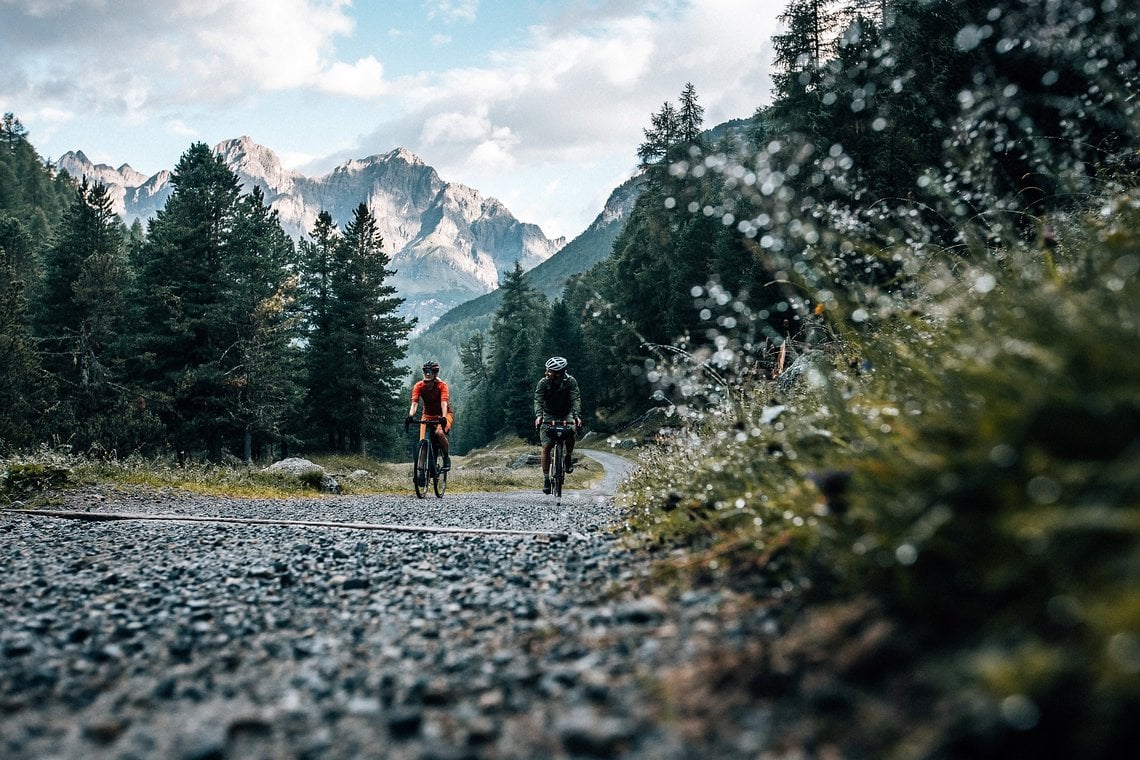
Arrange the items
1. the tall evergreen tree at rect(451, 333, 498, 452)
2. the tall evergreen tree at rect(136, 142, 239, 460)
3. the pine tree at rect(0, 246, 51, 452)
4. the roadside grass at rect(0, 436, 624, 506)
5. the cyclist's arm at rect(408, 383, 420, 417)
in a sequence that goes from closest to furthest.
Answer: the roadside grass at rect(0, 436, 624, 506)
the cyclist's arm at rect(408, 383, 420, 417)
the pine tree at rect(0, 246, 51, 452)
the tall evergreen tree at rect(136, 142, 239, 460)
the tall evergreen tree at rect(451, 333, 498, 452)

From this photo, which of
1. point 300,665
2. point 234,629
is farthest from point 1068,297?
point 234,629

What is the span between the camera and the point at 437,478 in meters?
14.7

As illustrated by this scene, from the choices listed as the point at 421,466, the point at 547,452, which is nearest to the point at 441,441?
the point at 421,466

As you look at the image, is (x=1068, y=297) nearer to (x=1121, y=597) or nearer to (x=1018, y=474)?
(x=1018, y=474)

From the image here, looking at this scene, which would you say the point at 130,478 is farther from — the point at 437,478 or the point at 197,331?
the point at 197,331

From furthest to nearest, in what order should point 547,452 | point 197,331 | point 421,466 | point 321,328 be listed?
1. point 321,328
2. point 197,331
3. point 421,466
4. point 547,452

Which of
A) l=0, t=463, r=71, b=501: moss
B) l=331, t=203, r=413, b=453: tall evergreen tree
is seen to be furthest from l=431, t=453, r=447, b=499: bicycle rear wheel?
l=331, t=203, r=413, b=453: tall evergreen tree

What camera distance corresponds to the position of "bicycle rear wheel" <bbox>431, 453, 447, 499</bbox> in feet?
47.5

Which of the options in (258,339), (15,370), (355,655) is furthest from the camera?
(258,339)

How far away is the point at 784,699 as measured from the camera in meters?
1.67

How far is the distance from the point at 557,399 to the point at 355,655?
9.70m

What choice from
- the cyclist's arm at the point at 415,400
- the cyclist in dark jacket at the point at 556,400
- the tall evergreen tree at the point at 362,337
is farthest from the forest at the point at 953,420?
the tall evergreen tree at the point at 362,337

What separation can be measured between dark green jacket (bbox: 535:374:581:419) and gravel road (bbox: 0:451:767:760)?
23.7 ft

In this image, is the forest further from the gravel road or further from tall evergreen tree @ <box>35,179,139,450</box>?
tall evergreen tree @ <box>35,179,139,450</box>
